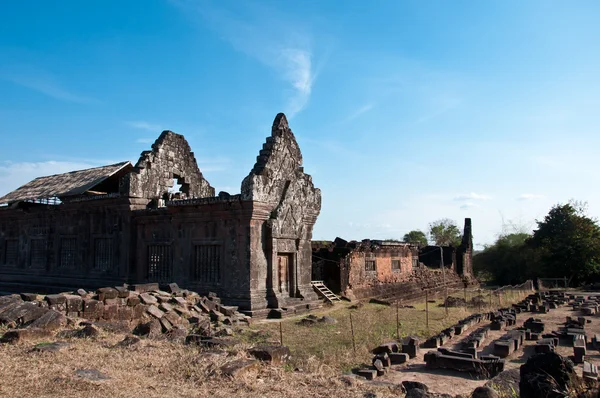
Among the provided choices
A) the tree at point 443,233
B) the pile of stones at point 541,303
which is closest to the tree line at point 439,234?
the tree at point 443,233

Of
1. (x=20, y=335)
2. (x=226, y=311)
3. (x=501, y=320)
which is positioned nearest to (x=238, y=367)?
(x=20, y=335)

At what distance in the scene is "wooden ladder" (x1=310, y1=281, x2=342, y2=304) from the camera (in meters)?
18.1

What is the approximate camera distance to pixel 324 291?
18875 millimetres

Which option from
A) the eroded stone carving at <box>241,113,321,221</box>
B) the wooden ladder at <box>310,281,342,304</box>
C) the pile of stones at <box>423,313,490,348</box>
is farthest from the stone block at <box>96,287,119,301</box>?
the wooden ladder at <box>310,281,342,304</box>

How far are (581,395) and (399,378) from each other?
3567 mm

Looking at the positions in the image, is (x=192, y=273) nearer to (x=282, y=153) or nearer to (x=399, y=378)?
(x=282, y=153)

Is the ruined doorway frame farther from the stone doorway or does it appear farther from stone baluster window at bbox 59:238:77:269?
stone baluster window at bbox 59:238:77:269

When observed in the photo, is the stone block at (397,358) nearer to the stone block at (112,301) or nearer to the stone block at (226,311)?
the stone block at (226,311)

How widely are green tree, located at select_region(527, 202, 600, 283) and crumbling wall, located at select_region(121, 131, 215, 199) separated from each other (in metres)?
24.9

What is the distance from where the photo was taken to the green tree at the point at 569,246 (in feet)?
104

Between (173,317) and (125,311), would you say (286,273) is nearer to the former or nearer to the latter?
(173,317)

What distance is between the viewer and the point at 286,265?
53.1 ft

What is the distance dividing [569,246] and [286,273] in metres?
24.9

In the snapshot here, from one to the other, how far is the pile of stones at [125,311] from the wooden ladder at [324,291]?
5.14 metres
